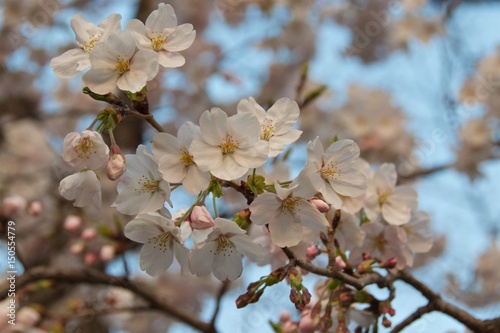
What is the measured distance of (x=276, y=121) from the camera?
1.00 m

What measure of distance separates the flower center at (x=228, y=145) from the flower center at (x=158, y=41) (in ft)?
0.73

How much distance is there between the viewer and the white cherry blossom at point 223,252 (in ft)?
3.05

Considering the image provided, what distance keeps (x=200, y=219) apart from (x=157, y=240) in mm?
101

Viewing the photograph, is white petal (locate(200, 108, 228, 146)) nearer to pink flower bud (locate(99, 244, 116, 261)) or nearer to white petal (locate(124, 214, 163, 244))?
white petal (locate(124, 214, 163, 244))

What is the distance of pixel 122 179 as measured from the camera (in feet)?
3.28

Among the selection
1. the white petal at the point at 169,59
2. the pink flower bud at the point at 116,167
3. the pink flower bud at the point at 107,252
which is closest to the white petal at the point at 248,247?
the pink flower bud at the point at 116,167

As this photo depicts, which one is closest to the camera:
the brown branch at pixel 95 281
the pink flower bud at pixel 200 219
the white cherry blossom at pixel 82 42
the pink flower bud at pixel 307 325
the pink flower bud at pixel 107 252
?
the pink flower bud at pixel 200 219

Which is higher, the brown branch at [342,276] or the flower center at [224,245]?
the flower center at [224,245]

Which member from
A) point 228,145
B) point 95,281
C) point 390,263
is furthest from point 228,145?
point 95,281

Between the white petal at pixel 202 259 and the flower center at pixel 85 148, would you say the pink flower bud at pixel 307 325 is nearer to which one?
the white petal at pixel 202 259

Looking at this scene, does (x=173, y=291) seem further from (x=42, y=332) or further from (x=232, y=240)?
(x=232, y=240)

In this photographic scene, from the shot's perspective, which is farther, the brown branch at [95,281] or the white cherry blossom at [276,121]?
the brown branch at [95,281]

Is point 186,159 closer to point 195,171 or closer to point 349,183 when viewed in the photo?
point 195,171

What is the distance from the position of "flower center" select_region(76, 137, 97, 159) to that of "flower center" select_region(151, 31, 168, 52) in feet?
0.69
